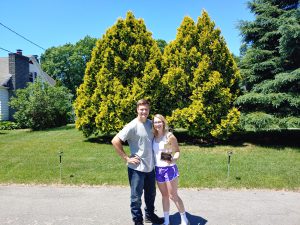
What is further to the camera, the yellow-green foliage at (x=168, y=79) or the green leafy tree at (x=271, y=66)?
the yellow-green foliage at (x=168, y=79)

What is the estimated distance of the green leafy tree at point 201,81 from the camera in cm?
1165

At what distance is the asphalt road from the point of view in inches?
182

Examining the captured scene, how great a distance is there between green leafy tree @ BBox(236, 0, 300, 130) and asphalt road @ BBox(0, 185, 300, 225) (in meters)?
5.53

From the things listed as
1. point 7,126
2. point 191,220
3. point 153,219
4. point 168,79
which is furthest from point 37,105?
point 191,220

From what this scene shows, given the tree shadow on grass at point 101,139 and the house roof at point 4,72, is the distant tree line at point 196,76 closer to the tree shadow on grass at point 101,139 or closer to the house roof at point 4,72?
the tree shadow on grass at point 101,139

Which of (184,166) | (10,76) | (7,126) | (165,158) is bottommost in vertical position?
(184,166)

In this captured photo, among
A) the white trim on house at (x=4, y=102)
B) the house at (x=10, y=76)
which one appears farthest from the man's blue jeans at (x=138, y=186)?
the white trim on house at (x=4, y=102)

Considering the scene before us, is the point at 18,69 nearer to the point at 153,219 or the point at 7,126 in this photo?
the point at 7,126

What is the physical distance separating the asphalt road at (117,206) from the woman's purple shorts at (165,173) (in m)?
0.77

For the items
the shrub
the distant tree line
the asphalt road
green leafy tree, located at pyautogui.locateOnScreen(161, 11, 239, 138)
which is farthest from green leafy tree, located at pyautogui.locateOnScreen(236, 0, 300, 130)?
the shrub

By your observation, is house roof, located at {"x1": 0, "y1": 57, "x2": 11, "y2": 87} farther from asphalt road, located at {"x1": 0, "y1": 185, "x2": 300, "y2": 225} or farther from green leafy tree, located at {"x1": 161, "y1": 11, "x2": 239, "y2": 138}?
asphalt road, located at {"x1": 0, "y1": 185, "x2": 300, "y2": 225}

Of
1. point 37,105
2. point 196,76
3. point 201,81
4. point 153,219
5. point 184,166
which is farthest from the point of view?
point 37,105

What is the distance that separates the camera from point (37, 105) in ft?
65.1

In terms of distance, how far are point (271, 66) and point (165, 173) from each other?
30.6 ft
